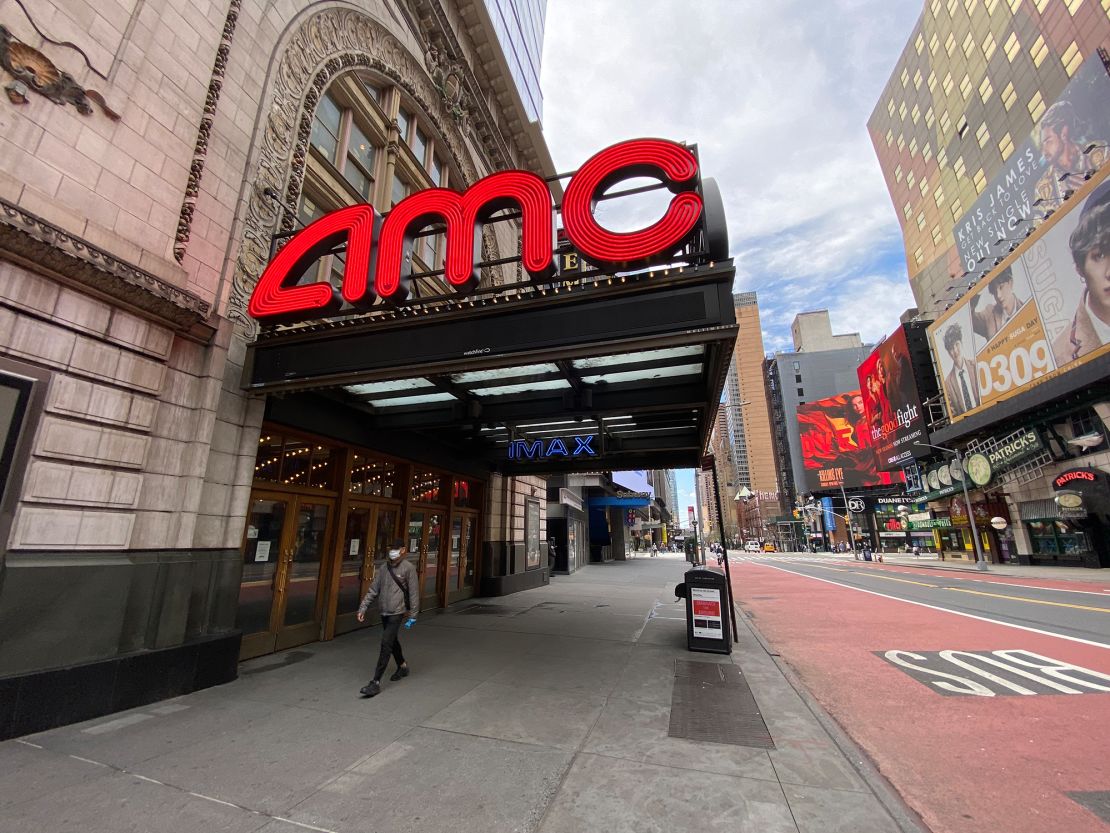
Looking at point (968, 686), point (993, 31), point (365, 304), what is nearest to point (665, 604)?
point (968, 686)

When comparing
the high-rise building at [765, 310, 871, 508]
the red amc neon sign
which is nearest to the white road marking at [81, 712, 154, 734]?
the red amc neon sign

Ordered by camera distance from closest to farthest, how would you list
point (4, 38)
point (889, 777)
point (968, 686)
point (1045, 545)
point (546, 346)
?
point (889, 777) < point (4, 38) < point (546, 346) < point (968, 686) < point (1045, 545)

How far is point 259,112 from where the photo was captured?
7746 millimetres

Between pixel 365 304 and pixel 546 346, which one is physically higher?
pixel 365 304

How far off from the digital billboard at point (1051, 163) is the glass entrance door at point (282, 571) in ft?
152

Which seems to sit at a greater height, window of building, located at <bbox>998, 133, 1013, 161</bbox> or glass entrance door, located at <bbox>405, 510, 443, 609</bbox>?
window of building, located at <bbox>998, 133, 1013, 161</bbox>

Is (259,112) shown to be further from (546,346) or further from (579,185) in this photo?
(546,346)

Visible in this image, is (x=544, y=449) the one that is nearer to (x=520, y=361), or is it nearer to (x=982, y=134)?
(x=520, y=361)

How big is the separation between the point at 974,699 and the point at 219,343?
10964mm

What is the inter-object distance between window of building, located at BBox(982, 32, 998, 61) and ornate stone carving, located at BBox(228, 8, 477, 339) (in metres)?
67.5

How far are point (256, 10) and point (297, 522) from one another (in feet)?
28.4

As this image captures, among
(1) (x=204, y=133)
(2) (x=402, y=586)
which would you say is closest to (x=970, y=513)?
(2) (x=402, y=586)

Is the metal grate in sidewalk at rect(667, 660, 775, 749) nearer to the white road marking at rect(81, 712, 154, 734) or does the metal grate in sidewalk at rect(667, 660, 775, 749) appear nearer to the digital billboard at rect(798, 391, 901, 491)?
the white road marking at rect(81, 712, 154, 734)

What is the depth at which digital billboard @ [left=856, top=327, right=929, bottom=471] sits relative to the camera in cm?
4864
